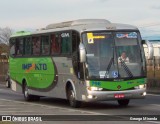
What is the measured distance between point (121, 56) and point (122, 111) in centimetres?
203

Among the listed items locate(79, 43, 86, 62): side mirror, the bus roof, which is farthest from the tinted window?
locate(79, 43, 86, 62): side mirror

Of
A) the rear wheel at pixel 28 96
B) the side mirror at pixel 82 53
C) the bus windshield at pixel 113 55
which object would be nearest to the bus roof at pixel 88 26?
the bus windshield at pixel 113 55

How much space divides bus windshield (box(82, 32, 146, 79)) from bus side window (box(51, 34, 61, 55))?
230cm

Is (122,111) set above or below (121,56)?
below

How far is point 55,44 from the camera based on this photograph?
819 inches

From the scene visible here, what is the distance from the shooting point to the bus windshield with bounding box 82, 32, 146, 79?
1814cm

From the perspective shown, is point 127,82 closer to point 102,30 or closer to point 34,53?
point 102,30

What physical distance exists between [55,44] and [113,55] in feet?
11.0

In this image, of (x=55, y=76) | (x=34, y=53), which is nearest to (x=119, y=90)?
(x=55, y=76)

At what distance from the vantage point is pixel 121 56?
725 inches

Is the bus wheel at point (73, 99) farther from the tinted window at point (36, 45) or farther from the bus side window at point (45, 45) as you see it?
the tinted window at point (36, 45)

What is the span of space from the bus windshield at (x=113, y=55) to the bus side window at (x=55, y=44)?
90.4 inches

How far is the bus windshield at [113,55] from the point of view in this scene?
18.1 meters

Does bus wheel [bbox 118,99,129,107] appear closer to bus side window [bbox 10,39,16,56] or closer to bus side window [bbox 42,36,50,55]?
bus side window [bbox 42,36,50,55]
